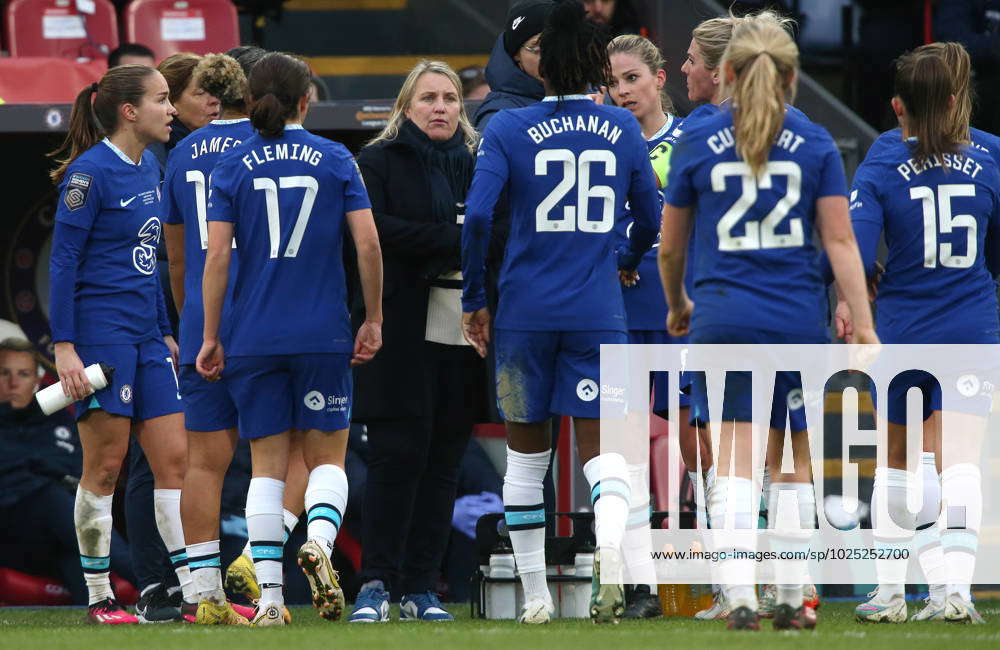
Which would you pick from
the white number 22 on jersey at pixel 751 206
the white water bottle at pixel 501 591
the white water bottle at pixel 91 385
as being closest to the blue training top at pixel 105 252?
the white water bottle at pixel 91 385

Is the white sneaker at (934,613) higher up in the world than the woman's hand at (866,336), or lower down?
lower down

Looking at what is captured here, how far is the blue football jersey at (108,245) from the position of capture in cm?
629

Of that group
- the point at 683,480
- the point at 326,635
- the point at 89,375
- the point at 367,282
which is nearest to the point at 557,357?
the point at 367,282

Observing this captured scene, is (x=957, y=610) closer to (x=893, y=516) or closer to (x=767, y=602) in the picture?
(x=893, y=516)

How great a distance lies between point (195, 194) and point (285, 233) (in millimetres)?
624

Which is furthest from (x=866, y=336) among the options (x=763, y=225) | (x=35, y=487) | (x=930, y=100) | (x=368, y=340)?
(x=35, y=487)

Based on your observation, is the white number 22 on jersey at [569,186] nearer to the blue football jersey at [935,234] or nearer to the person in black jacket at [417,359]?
the person in black jacket at [417,359]

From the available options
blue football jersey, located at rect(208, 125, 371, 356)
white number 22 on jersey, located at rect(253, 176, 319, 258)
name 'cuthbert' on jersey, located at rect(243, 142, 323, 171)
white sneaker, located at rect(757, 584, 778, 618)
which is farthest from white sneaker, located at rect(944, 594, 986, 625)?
name 'cuthbert' on jersey, located at rect(243, 142, 323, 171)

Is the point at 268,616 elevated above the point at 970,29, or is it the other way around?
the point at 970,29

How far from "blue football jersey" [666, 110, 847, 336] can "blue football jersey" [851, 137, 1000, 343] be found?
913 millimetres

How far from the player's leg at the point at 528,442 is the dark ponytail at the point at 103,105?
182cm

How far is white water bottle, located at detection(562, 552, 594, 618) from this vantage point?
6523 millimetres

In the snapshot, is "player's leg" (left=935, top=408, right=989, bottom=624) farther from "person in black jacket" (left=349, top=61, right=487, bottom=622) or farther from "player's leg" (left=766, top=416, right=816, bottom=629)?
"person in black jacket" (left=349, top=61, right=487, bottom=622)

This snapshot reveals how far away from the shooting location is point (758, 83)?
16.4ft
